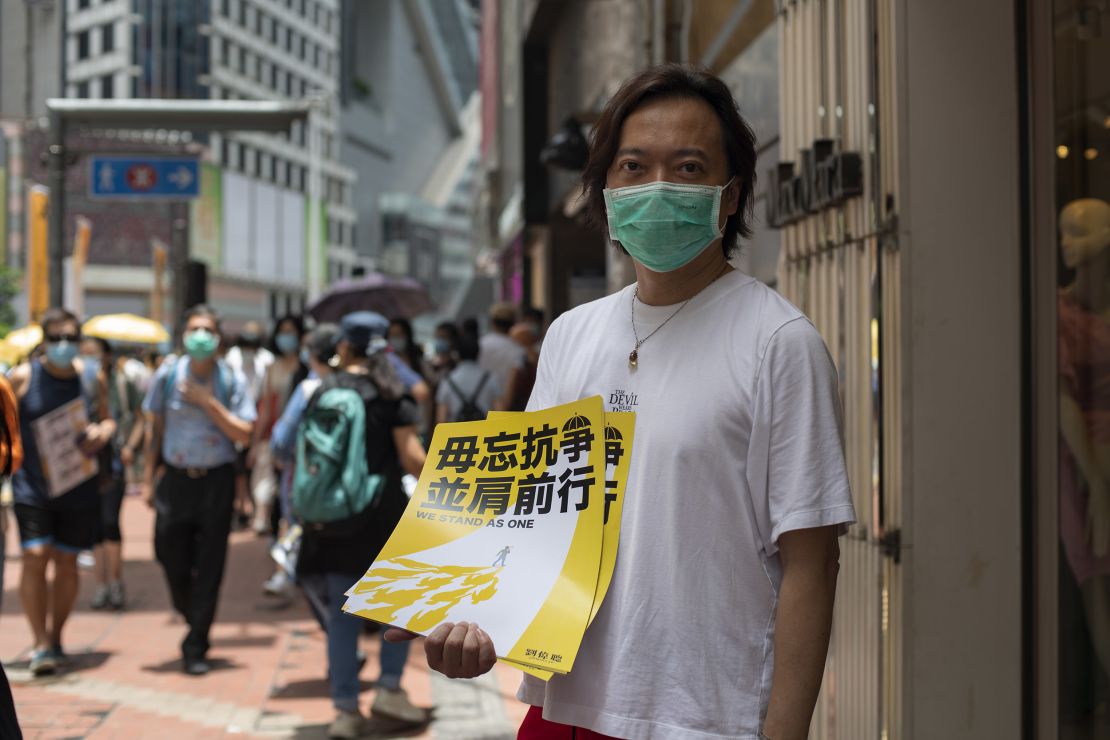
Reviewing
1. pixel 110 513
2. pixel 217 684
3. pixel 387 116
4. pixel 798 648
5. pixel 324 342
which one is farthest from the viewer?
pixel 387 116

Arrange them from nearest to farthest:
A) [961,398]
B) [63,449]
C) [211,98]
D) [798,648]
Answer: [798,648] → [961,398] → [63,449] → [211,98]

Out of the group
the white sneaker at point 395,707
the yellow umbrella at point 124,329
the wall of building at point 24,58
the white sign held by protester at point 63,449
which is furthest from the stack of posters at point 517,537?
the wall of building at point 24,58

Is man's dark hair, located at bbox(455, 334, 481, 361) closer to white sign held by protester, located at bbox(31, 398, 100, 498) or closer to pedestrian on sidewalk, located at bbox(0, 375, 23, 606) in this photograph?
white sign held by protester, located at bbox(31, 398, 100, 498)

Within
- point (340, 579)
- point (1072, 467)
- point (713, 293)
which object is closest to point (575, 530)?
point (713, 293)

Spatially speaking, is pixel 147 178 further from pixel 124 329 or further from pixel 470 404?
pixel 470 404

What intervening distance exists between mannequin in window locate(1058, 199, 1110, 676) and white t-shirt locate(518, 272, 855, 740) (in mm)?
1659

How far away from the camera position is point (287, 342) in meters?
11.1

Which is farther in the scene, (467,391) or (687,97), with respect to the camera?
(467,391)

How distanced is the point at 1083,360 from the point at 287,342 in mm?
8371

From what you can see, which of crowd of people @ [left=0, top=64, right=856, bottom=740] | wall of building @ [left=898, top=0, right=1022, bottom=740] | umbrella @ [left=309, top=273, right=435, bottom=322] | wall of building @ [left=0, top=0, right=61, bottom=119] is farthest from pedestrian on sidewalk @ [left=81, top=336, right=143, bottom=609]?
wall of building @ [left=0, top=0, right=61, bottom=119]

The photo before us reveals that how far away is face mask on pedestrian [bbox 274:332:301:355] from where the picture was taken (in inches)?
438

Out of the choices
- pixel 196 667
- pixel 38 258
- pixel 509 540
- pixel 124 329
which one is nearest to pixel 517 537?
pixel 509 540

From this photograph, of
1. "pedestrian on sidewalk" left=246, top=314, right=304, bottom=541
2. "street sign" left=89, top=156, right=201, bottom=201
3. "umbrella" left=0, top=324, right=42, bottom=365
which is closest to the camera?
"pedestrian on sidewalk" left=246, top=314, right=304, bottom=541

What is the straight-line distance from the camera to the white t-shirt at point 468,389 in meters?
9.65
